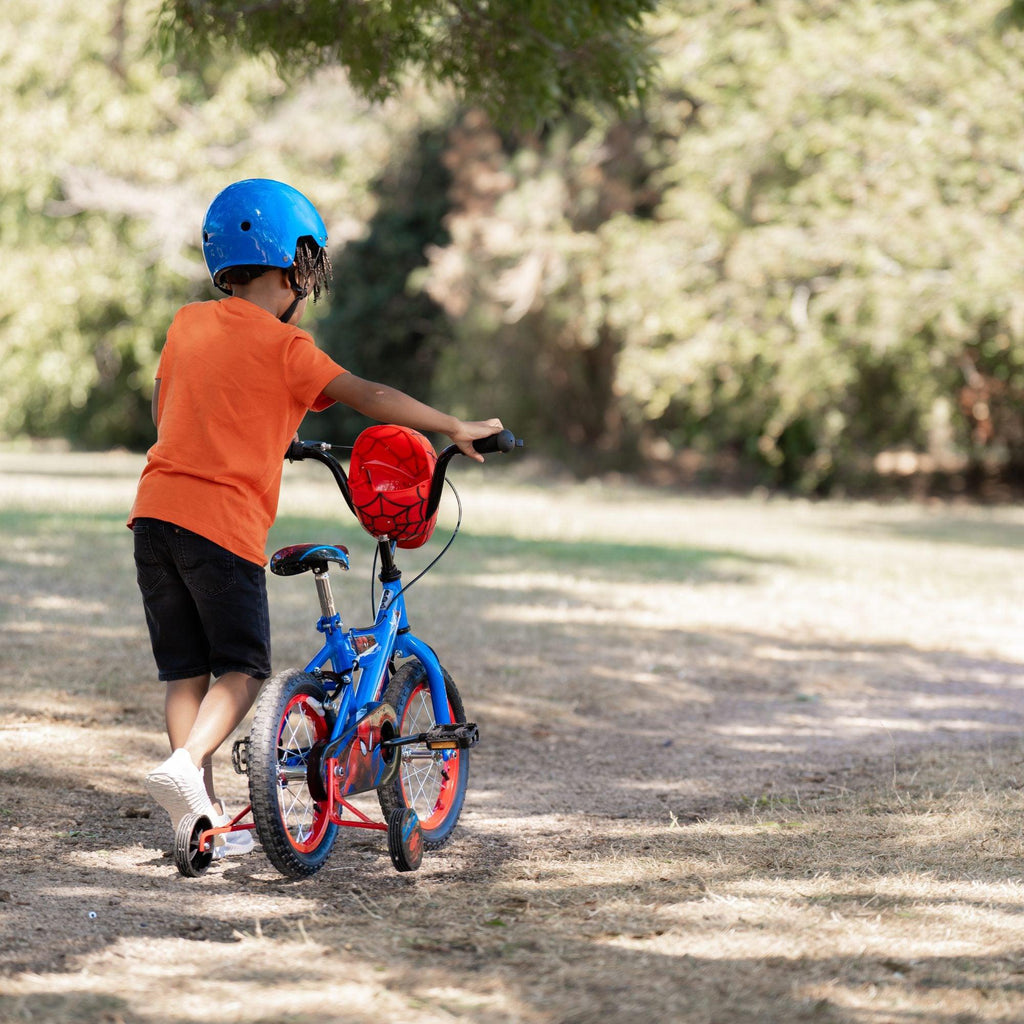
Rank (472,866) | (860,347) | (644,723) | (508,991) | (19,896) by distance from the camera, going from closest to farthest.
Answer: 1. (508,991)
2. (19,896)
3. (472,866)
4. (644,723)
5. (860,347)

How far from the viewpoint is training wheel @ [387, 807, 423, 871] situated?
383 cm

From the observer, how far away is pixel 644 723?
657 cm

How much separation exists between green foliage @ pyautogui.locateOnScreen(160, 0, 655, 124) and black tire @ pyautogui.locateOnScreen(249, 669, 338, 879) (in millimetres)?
3302

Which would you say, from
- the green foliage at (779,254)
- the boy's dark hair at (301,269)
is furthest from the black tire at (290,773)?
the green foliage at (779,254)

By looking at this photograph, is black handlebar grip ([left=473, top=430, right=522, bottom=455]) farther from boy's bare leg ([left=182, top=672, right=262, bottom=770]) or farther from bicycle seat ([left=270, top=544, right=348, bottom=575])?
boy's bare leg ([left=182, top=672, right=262, bottom=770])

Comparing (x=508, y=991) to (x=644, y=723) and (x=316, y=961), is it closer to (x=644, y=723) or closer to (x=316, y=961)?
(x=316, y=961)

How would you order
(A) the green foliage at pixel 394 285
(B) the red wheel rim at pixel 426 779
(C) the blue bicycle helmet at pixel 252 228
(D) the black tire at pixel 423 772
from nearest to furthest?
(C) the blue bicycle helmet at pixel 252 228
(D) the black tire at pixel 423 772
(B) the red wheel rim at pixel 426 779
(A) the green foliage at pixel 394 285

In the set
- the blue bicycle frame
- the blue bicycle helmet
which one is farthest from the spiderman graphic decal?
the blue bicycle helmet

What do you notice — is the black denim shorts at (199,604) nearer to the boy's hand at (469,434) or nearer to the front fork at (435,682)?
the front fork at (435,682)

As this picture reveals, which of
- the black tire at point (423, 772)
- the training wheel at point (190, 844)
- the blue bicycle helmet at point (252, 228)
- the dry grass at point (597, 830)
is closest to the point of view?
the dry grass at point (597, 830)

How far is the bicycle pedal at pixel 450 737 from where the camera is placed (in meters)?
3.97

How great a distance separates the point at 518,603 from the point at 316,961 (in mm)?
6645

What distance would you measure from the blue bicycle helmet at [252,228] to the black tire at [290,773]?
1116 mm

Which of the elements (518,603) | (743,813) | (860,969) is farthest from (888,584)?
(860,969)
